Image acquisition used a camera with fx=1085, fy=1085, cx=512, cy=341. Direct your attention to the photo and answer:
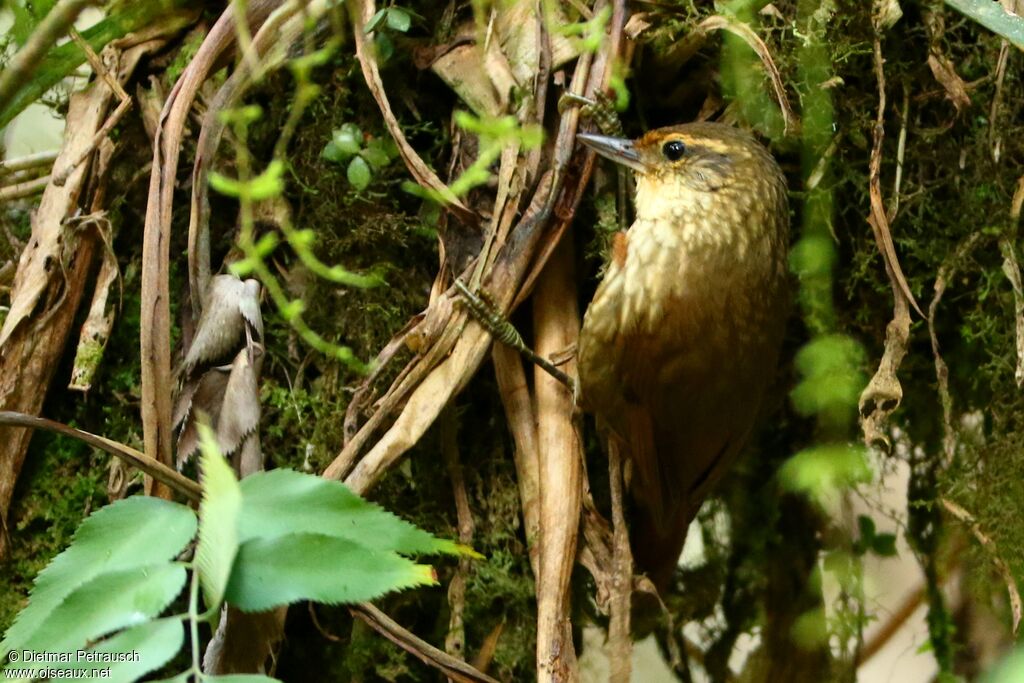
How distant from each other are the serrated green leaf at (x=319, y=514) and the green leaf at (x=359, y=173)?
2.93ft

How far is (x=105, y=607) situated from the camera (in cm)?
96

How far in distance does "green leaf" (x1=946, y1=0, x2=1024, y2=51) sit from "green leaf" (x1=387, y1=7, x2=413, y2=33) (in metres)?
0.86

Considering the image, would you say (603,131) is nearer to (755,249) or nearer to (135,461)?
(755,249)

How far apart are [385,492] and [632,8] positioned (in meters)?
0.95

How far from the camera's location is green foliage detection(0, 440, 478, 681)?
0.96 metres

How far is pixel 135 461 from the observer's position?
1.44 m

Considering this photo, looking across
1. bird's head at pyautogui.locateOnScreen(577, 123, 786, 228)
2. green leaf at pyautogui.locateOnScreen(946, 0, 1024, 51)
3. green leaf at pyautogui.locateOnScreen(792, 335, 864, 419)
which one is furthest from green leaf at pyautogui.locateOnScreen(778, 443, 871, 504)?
green leaf at pyautogui.locateOnScreen(946, 0, 1024, 51)

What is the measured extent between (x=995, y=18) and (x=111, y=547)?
136 centimetres

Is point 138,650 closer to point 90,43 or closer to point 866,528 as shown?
point 90,43

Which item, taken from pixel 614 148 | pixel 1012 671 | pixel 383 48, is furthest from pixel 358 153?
pixel 1012 671

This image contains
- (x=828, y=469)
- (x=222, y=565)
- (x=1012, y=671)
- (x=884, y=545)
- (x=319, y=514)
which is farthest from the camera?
(x=884, y=545)

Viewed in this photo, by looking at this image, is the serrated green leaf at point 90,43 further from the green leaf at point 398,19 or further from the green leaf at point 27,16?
the green leaf at point 398,19

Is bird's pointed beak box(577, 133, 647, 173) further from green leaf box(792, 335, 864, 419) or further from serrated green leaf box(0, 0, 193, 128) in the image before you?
serrated green leaf box(0, 0, 193, 128)

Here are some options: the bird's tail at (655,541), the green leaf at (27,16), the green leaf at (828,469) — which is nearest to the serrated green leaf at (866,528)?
the green leaf at (828,469)
